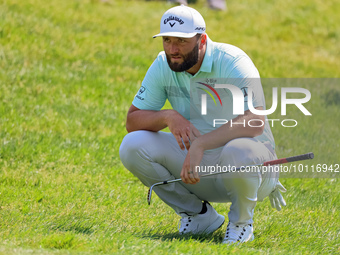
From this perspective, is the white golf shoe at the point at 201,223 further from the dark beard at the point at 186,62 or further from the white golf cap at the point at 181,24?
the white golf cap at the point at 181,24

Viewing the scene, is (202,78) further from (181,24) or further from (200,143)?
(200,143)


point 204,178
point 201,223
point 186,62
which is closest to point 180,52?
point 186,62

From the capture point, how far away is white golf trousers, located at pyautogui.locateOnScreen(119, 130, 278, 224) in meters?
5.18

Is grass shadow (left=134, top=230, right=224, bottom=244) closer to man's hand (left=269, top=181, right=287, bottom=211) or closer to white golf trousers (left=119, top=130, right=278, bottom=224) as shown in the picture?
white golf trousers (left=119, top=130, right=278, bottom=224)

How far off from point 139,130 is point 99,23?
886cm

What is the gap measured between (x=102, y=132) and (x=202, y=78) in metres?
3.45

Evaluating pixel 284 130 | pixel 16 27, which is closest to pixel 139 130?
pixel 284 130

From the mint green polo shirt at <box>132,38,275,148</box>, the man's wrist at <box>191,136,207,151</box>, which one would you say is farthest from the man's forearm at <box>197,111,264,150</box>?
the mint green polo shirt at <box>132,38,275,148</box>

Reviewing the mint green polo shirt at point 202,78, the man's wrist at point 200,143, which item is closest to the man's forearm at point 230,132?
the man's wrist at point 200,143

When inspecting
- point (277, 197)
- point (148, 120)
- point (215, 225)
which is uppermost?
point (148, 120)

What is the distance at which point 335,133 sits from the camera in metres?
9.95

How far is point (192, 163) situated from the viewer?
5219mm

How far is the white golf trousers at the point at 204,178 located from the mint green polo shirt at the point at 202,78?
0.30 meters

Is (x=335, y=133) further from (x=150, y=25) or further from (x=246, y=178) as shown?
(x=150, y=25)
